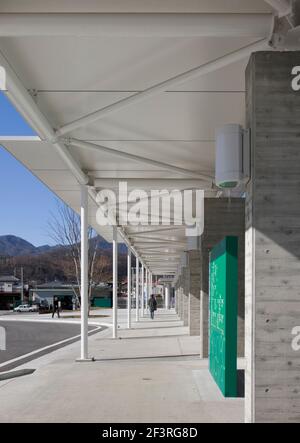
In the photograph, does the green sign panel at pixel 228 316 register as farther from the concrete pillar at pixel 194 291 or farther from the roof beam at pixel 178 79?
the concrete pillar at pixel 194 291

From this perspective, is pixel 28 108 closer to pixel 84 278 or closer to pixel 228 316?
pixel 228 316

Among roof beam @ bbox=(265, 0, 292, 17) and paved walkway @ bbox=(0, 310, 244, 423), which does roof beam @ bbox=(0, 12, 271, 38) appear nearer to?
roof beam @ bbox=(265, 0, 292, 17)

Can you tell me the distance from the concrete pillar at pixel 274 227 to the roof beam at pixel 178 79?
0.25 m

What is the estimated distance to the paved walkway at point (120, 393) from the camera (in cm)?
788

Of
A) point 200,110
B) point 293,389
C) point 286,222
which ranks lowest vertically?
point 293,389

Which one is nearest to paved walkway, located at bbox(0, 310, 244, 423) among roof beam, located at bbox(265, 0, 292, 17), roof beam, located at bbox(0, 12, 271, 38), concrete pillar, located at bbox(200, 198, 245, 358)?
concrete pillar, located at bbox(200, 198, 245, 358)

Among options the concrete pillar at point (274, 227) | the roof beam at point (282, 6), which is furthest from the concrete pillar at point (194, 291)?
the roof beam at point (282, 6)

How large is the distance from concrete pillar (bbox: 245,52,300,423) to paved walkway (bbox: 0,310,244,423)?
1.82 m

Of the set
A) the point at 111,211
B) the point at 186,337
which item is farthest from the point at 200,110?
the point at 186,337

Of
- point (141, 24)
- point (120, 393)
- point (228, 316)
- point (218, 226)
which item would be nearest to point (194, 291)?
point (218, 226)
